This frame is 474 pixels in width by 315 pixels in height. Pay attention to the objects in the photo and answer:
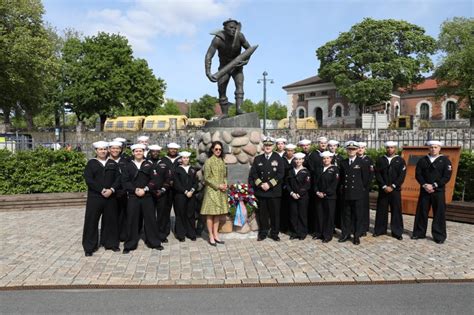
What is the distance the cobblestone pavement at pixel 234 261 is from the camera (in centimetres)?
554

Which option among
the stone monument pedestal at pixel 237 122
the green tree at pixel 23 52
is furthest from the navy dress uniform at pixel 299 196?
the green tree at pixel 23 52

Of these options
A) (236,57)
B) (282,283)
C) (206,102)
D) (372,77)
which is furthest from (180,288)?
(206,102)

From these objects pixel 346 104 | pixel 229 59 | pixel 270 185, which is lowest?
pixel 270 185

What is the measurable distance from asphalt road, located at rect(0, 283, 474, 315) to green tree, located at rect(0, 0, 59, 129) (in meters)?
29.6

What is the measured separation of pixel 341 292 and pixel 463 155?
646cm

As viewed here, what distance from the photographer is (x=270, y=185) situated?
24.6 ft

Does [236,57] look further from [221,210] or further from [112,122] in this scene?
[112,122]

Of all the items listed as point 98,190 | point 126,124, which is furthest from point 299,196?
point 126,124

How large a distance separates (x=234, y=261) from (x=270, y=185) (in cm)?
176

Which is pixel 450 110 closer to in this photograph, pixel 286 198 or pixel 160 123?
pixel 160 123

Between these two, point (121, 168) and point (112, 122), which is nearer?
point (121, 168)

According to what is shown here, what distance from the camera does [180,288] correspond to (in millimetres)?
5211

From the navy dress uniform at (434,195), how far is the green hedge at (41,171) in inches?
359

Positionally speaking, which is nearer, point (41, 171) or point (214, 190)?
point (214, 190)
